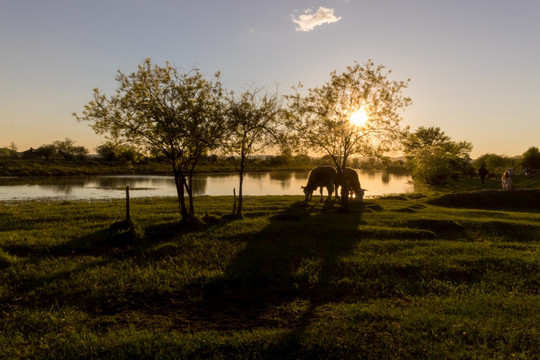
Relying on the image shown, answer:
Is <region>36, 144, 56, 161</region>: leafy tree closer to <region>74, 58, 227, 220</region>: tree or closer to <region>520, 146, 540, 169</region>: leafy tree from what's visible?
<region>74, 58, 227, 220</region>: tree

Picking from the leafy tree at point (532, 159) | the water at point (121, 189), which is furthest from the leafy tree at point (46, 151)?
the leafy tree at point (532, 159)

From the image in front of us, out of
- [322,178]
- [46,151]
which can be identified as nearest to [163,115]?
[322,178]

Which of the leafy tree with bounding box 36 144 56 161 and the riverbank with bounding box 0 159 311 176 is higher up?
the leafy tree with bounding box 36 144 56 161

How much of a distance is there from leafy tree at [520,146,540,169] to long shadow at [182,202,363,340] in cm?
8558

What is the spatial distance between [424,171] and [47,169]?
272ft

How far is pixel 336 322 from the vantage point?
21.1ft

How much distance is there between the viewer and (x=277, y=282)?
8.93 m

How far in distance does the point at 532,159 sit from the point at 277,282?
9287cm

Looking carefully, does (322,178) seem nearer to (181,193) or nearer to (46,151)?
(181,193)

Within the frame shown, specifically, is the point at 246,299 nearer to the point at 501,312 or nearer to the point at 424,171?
the point at 501,312

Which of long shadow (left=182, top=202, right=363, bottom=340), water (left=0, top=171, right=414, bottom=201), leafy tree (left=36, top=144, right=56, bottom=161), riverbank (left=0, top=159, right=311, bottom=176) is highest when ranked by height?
leafy tree (left=36, top=144, right=56, bottom=161)

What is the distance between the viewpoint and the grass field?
566 cm

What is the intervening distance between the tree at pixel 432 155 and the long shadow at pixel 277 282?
8.16 meters

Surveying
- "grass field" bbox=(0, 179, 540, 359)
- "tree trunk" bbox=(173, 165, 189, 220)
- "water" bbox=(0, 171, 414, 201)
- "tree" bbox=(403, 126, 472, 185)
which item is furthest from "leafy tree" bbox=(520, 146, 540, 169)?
"tree trunk" bbox=(173, 165, 189, 220)
